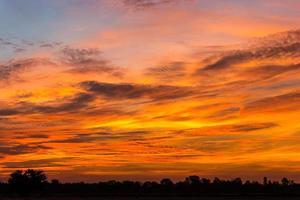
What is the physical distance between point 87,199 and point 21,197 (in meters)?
19.8

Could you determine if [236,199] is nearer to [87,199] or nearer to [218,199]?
[218,199]

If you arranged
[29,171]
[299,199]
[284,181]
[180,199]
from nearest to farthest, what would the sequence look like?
[299,199] → [180,199] → [29,171] → [284,181]

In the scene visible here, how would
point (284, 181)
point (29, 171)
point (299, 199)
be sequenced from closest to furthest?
point (299, 199)
point (29, 171)
point (284, 181)

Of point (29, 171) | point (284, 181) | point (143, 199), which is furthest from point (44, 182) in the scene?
point (284, 181)

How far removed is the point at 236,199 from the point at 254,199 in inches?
119

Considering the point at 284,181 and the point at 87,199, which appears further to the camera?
the point at 284,181

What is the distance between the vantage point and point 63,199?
11031 cm

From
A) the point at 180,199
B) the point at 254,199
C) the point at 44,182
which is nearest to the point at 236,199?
the point at 254,199

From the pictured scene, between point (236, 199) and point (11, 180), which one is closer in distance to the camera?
point (236, 199)

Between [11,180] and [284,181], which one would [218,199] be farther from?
[284,181]

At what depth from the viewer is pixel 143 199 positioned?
354 feet

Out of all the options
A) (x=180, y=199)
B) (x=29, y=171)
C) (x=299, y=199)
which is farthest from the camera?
(x=29, y=171)

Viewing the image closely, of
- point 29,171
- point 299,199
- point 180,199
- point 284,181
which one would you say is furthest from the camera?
point 284,181

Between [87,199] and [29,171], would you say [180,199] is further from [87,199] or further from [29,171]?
[29,171]
